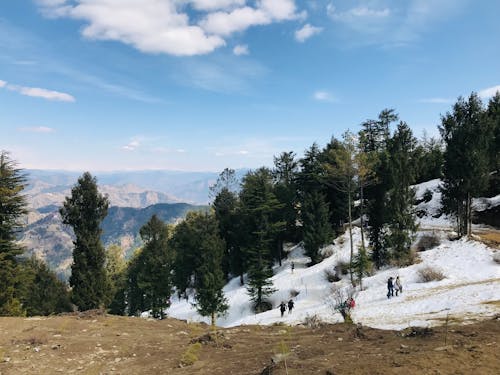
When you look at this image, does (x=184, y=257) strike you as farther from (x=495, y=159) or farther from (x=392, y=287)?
(x=495, y=159)

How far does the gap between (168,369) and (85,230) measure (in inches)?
884

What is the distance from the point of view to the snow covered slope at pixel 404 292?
2172 centimetres

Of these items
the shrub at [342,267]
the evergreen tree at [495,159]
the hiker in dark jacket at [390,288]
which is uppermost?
the evergreen tree at [495,159]

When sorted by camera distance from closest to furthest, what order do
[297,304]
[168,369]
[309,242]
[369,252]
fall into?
1. [168,369]
2. [297,304]
3. [369,252]
4. [309,242]

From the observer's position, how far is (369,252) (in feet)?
144

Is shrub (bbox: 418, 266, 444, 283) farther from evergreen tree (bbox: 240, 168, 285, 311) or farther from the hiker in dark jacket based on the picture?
evergreen tree (bbox: 240, 168, 285, 311)

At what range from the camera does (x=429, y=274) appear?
3200 cm

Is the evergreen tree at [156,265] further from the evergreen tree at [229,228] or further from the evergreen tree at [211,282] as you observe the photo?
the evergreen tree at [229,228]

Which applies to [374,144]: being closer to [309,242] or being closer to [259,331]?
[309,242]

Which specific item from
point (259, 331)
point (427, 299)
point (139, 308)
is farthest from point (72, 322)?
point (139, 308)

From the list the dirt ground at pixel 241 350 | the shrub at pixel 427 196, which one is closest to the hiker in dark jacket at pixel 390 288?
the dirt ground at pixel 241 350

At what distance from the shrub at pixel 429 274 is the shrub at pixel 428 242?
7.97 m

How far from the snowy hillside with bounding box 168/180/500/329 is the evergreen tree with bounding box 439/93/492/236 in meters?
5.25

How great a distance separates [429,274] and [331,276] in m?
13.1
